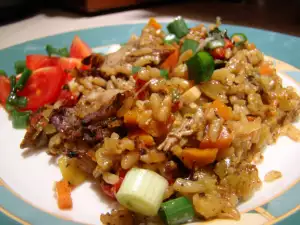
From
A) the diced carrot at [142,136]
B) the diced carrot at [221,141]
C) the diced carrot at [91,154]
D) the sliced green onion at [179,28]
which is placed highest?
the sliced green onion at [179,28]

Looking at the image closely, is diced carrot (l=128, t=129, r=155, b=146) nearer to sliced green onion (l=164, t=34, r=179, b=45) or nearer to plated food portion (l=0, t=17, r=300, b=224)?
plated food portion (l=0, t=17, r=300, b=224)

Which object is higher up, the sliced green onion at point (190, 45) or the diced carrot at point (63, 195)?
the sliced green onion at point (190, 45)

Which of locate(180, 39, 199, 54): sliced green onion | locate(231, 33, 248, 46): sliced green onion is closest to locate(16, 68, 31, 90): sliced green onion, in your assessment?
locate(180, 39, 199, 54): sliced green onion

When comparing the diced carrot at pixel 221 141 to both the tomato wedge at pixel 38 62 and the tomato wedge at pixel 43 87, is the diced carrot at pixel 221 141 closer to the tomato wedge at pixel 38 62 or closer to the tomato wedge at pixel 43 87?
the tomato wedge at pixel 43 87

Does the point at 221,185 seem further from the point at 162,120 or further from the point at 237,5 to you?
the point at 237,5

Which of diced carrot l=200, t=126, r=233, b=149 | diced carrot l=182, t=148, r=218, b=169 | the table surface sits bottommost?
the table surface

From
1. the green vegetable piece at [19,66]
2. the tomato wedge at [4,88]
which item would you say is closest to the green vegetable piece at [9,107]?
the tomato wedge at [4,88]
